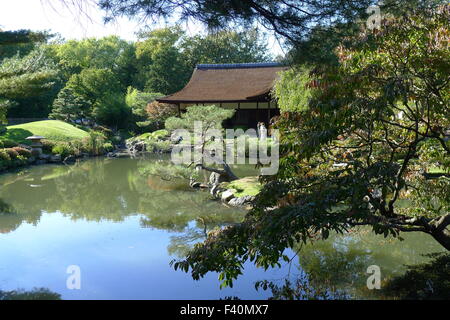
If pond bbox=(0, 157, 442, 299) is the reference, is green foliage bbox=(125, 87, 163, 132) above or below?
above

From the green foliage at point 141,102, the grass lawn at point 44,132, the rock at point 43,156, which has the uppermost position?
the green foliage at point 141,102

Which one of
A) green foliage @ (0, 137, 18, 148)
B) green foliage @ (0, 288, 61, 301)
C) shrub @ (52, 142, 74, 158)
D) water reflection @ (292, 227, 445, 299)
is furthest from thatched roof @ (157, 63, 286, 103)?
green foliage @ (0, 288, 61, 301)

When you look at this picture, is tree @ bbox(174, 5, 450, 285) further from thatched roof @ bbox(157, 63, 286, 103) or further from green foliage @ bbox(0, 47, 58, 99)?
thatched roof @ bbox(157, 63, 286, 103)

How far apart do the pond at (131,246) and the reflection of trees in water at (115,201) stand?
2 cm

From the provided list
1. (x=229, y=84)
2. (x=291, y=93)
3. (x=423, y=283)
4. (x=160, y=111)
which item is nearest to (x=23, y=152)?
(x=160, y=111)

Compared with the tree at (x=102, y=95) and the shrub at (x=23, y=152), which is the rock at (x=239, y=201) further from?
the tree at (x=102, y=95)

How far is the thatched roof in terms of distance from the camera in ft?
64.1

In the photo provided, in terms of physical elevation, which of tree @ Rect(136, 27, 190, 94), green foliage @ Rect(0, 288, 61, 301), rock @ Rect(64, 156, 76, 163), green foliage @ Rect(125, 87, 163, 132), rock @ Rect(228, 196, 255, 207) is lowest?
green foliage @ Rect(0, 288, 61, 301)

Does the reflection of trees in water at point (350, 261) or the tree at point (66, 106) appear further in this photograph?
the tree at point (66, 106)

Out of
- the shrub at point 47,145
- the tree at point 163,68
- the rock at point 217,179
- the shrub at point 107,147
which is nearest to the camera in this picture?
the rock at point 217,179

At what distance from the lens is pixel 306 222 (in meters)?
2.62

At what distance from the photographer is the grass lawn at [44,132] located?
55.2 feet

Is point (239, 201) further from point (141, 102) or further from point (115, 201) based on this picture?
point (141, 102)

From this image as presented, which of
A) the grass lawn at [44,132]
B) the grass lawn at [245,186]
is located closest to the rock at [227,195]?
the grass lawn at [245,186]
